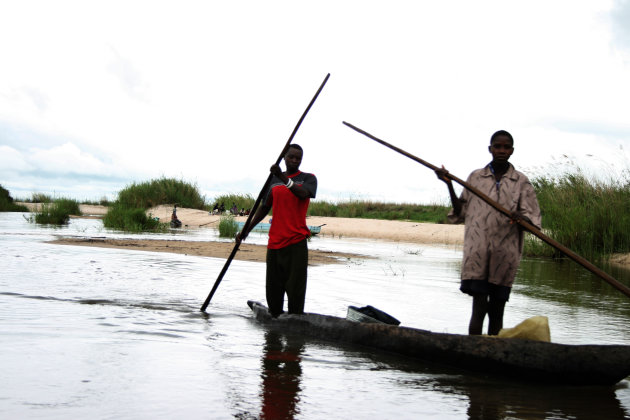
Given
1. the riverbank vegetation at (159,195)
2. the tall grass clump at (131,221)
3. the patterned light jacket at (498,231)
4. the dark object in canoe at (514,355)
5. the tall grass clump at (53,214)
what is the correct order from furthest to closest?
Answer: the riverbank vegetation at (159,195), the tall grass clump at (53,214), the tall grass clump at (131,221), the patterned light jacket at (498,231), the dark object in canoe at (514,355)

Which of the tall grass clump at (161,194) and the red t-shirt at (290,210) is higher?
the tall grass clump at (161,194)

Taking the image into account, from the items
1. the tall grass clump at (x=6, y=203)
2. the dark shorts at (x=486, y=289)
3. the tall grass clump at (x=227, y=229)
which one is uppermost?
the tall grass clump at (x=6, y=203)

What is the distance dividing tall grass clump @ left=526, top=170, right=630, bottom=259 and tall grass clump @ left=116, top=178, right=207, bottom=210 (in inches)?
702

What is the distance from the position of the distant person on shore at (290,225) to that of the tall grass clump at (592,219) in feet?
29.3

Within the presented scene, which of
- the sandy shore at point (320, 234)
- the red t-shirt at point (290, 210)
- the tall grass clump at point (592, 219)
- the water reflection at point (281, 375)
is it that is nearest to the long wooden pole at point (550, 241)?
the red t-shirt at point (290, 210)

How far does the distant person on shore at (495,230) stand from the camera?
3.83 m

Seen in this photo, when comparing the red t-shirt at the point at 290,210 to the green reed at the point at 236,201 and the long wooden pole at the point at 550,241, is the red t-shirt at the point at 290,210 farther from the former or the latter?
the green reed at the point at 236,201

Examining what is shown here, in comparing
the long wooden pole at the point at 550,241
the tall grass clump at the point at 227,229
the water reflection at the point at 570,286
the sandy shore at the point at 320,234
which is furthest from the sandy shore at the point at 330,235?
the long wooden pole at the point at 550,241

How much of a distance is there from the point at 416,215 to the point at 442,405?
78.5 ft

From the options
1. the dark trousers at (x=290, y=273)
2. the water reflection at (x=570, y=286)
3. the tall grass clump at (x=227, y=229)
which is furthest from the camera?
the tall grass clump at (x=227, y=229)

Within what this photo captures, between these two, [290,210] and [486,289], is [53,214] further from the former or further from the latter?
[486,289]

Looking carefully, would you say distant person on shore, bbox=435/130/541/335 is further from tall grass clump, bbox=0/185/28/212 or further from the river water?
tall grass clump, bbox=0/185/28/212

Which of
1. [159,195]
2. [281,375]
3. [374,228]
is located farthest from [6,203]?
[281,375]

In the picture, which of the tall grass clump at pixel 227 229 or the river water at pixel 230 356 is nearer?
the river water at pixel 230 356
